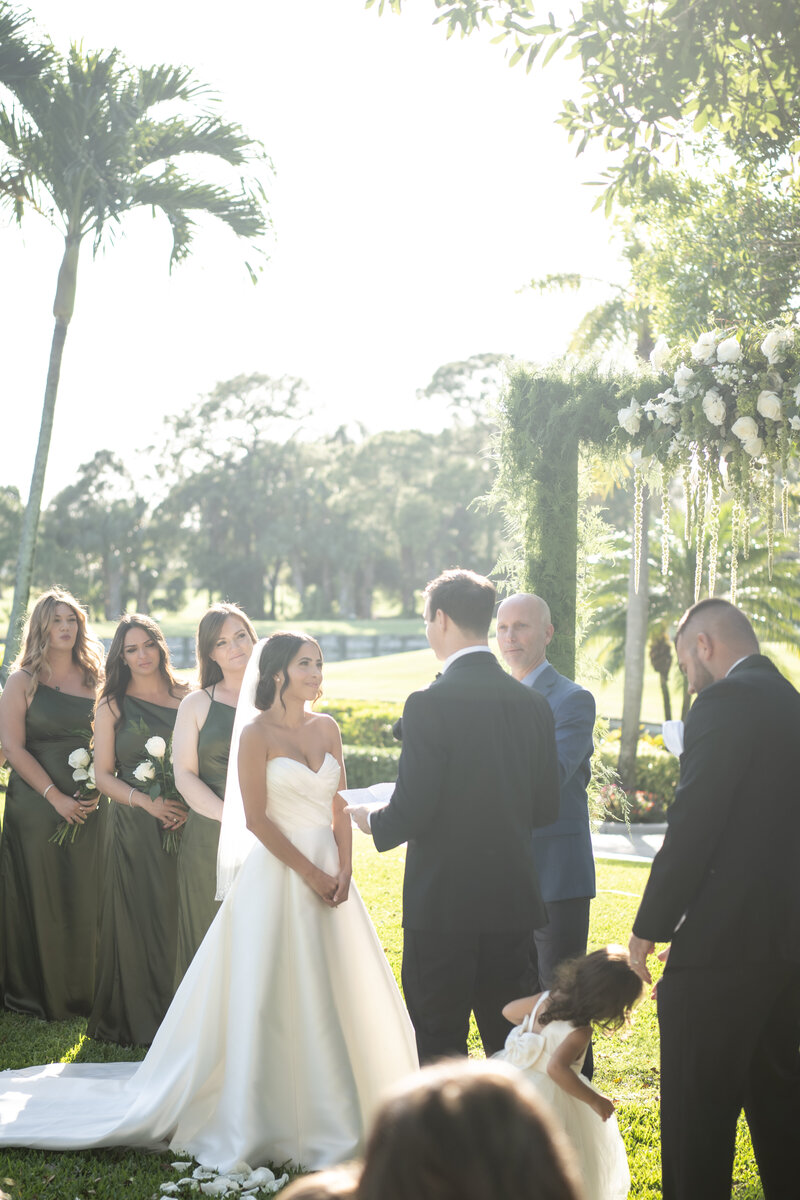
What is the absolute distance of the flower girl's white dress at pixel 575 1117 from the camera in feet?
12.3

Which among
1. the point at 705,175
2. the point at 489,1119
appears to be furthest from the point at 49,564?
the point at 489,1119

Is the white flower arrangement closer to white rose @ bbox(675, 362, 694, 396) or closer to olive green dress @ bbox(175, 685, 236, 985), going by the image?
white rose @ bbox(675, 362, 694, 396)

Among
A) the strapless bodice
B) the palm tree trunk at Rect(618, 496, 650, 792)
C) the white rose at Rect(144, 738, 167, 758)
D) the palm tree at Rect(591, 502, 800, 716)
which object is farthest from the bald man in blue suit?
the palm tree at Rect(591, 502, 800, 716)

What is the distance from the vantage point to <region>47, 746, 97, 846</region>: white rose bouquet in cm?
648

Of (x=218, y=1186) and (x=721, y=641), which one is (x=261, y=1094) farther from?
(x=721, y=641)

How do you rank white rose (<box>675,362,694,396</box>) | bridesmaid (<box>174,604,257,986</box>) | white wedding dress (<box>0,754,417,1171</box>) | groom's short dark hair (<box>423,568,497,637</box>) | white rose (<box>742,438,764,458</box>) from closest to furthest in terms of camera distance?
groom's short dark hair (<box>423,568,497,637</box>), white wedding dress (<box>0,754,417,1171</box>), bridesmaid (<box>174,604,257,986</box>), white rose (<box>742,438,764,458</box>), white rose (<box>675,362,694,396</box>)

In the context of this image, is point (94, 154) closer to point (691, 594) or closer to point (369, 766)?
point (369, 766)

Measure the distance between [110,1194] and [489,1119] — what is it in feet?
11.2

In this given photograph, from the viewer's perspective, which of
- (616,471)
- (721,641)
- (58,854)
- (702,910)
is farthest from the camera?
(616,471)

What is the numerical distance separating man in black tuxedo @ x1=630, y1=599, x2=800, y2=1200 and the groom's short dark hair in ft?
3.13

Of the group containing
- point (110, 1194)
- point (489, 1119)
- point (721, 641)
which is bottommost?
A: point (110, 1194)

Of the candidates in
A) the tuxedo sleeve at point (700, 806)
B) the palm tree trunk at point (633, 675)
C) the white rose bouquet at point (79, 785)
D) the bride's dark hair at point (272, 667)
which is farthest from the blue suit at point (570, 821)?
the palm tree trunk at point (633, 675)

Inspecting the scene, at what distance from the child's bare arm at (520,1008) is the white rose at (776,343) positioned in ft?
12.6

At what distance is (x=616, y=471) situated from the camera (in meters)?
8.37
